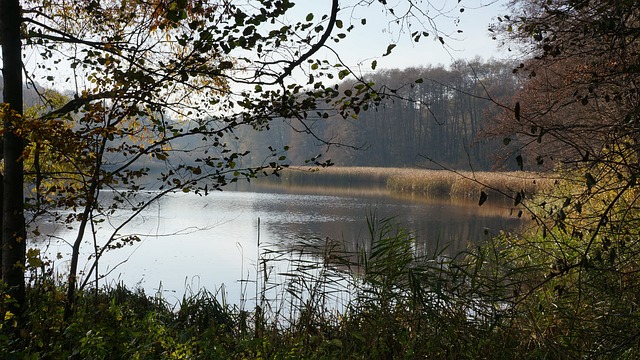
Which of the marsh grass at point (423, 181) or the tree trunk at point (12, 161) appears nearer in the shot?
the tree trunk at point (12, 161)

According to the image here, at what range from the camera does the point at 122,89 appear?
292 centimetres

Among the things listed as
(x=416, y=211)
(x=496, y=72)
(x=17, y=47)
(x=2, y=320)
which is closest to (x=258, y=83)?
(x=17, y=47)

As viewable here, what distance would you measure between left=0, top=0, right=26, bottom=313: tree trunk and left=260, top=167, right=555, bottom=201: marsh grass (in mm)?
10431

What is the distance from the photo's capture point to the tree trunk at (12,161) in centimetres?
326

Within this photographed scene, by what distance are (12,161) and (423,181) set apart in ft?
69.6

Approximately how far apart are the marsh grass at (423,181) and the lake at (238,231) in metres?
1.07

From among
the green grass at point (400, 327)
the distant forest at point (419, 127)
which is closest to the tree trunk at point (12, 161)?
the green grass at point (400, 327)

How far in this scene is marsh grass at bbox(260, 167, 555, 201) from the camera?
18.0m

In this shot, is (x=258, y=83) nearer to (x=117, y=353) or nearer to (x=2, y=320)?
(x=117, y=353)

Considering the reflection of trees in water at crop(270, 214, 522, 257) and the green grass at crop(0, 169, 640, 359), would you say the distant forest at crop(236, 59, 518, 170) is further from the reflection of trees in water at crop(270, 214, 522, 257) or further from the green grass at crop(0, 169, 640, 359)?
the green grass at crop(0, 169, 640, 359)

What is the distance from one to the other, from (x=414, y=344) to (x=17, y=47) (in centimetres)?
295

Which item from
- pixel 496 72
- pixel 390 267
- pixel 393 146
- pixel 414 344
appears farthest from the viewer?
pixel 393 146

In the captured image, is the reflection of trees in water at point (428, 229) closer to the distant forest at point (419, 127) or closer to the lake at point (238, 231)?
the lake at point (238, 231)

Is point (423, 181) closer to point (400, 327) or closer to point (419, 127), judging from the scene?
point (400, 327)
